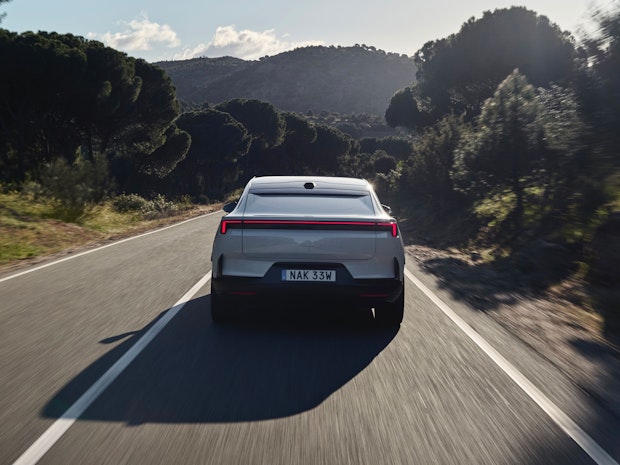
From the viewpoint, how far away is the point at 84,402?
425 cm

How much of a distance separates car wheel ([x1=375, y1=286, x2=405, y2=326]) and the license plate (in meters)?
0.72

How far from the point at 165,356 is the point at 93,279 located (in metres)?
4.90

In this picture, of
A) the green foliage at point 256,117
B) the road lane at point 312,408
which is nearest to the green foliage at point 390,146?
the green foliage at point 256,117

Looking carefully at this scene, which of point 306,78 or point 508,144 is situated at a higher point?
point 508,144

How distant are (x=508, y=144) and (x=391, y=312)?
31.8 ft

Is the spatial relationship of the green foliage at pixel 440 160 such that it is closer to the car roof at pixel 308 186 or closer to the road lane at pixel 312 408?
the car roof at pixel 308 186

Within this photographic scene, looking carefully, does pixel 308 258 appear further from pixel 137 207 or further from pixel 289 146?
pixel 289 146

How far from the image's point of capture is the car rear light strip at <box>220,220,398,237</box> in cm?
604

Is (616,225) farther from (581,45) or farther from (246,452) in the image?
(246,452)

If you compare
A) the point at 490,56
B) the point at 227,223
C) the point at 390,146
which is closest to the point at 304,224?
the point at 227,223

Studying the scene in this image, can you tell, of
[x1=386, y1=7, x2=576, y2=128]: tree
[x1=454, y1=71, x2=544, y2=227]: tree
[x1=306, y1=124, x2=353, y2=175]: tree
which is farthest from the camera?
[x1=306, y1=124, x2=353, y2=175]: tree

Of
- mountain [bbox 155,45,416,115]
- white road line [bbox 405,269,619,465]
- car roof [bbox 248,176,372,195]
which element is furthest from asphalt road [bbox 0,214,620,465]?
mountain [bbox 155,45,416,115]

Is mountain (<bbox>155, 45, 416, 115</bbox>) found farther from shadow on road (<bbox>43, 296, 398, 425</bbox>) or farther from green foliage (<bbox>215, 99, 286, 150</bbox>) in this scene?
shadow on road (<bbox>43, 296, 398, 425</bbox>)

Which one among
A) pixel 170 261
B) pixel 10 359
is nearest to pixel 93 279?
pixel 170 261
